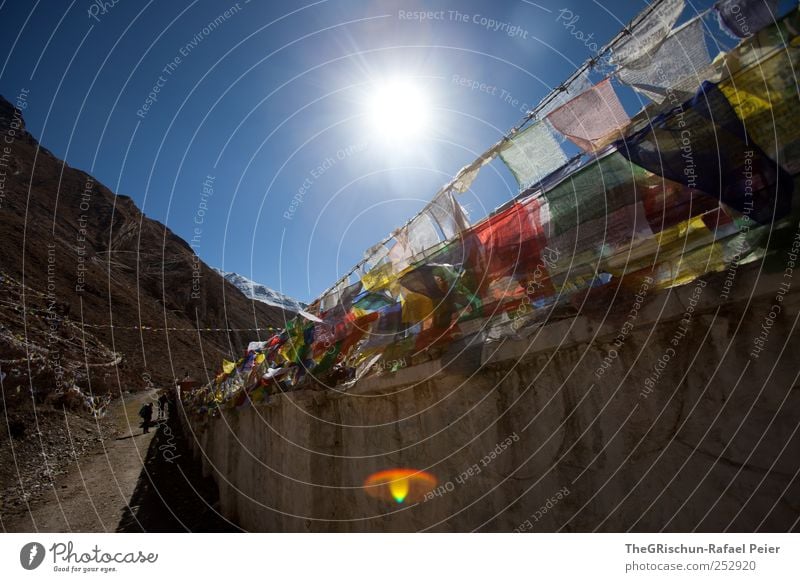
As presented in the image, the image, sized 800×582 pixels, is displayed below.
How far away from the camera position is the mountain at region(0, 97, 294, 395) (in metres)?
28.2

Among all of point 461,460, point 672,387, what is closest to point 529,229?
point 672,387

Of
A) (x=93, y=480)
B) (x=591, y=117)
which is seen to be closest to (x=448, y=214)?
(x=591, y=117)

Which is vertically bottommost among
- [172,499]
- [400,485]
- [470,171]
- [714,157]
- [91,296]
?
[400,485]

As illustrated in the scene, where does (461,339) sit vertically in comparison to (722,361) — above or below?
above

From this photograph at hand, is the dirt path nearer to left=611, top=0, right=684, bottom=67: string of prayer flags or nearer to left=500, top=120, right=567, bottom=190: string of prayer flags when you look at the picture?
left=500, top=120, right=567, bottom=190: string of prayer flags

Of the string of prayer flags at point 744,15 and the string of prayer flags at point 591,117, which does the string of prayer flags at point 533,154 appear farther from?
the string of prayer flags at point 744,15

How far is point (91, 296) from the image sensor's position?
47156mm

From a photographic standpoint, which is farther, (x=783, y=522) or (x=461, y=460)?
(x=461, y=460)

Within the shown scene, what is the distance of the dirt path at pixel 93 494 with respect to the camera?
10898mm

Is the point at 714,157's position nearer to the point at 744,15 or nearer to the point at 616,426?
the point at 744,15

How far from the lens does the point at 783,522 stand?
2648mm

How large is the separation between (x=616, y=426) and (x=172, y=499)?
46.5ft
